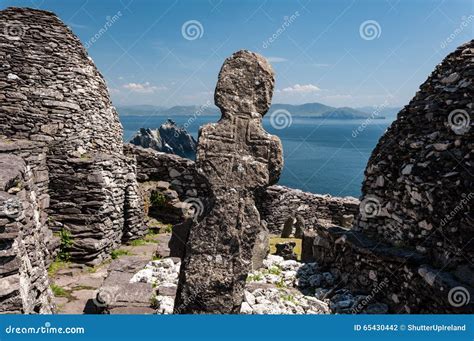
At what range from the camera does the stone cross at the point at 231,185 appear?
4.50 m

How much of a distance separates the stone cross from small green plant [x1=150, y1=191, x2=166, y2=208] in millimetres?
9067

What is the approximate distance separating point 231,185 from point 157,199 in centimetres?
940

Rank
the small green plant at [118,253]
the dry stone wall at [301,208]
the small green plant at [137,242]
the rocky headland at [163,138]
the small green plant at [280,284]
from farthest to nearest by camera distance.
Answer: the rocky headland at [163,138] < the dry stone wall at [301,208] < the small green plant at [137,242] < the small green plant at [118,253] < the small green plant at [280,284]

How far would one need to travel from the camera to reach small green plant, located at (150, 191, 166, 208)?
13.5 meters

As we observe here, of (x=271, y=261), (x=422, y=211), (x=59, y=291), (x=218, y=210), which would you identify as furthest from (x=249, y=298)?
(x=59, y=291)

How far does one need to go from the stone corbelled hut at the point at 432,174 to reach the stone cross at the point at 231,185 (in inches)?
99.9

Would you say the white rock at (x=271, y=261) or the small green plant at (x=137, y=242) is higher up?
the white rock at (x=271, y=261)

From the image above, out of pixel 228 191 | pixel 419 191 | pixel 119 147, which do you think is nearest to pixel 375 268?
pixel 419 191

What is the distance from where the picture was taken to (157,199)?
44.3 ft

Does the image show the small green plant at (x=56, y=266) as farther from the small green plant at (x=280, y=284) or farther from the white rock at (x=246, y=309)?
the white rock at (x=246, y=309)

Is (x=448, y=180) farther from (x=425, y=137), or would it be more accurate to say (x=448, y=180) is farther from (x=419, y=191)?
(x=425, y=137)

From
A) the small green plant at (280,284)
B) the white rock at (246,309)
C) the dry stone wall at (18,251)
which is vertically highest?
the dry stone wall at (18,251)

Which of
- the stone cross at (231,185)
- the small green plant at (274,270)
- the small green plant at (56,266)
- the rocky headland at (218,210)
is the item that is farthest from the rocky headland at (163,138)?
the stone cross at (231,185)

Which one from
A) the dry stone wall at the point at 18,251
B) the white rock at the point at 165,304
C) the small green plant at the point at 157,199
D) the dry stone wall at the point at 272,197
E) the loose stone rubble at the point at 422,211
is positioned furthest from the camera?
the dry stone wall at the point at 272,197
